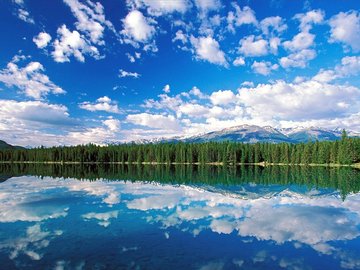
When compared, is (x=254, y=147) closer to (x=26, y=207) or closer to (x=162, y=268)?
(x=26, y=207)

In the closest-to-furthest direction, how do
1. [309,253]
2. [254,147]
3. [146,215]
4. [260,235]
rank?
[309,253] < [260,235] < [146,215] < [254,147]

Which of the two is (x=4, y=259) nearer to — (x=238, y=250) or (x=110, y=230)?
(x=110, y=230)

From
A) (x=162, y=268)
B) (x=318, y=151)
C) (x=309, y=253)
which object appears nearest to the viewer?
(x=162, y=268)

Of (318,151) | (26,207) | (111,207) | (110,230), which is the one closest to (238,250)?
(110,230)

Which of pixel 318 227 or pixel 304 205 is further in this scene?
pixel 304 205

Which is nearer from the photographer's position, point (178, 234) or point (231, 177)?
point (178, 234)

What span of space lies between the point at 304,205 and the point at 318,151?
134 m

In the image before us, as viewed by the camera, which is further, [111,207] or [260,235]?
[111,207]

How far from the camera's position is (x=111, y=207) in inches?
1335

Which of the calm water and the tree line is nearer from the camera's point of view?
the calm water

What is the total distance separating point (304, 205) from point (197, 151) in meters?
157

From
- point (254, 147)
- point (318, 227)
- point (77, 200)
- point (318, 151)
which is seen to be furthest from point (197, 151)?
point (318, 227)

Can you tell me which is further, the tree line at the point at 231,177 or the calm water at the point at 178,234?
the tree line at the point at 231,177

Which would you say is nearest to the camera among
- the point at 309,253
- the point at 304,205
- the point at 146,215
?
the point at 309,253
